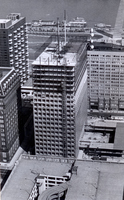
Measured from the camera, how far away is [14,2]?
1747 inches

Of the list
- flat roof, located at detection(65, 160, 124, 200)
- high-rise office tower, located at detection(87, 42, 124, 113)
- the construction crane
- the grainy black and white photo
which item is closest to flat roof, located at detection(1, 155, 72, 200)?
the grainy black and white photo

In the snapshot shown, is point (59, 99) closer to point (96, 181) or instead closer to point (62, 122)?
point (62, 122)

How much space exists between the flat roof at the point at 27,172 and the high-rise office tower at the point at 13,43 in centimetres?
926

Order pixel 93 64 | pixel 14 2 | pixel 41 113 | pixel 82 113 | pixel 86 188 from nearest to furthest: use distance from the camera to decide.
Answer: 1. pixel 86 188
2. pixel 41 113
3. pixel 82 113
4. pixel 93 64
5. pixel 14 2

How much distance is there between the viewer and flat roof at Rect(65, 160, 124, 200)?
59.8 ft

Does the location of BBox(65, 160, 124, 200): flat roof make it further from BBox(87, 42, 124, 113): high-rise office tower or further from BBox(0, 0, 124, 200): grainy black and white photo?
BBox(87, 42, 124, 113): high-rise office tower

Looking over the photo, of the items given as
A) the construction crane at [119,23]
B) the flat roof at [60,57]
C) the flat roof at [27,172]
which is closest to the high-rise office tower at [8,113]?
the flat roof at [27,172]

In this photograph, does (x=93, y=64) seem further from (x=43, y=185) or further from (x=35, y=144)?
(x=43, y=185)

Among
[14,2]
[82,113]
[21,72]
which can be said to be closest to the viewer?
[82,113]

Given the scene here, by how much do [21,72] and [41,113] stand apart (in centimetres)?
961

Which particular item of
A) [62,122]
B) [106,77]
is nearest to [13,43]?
[106,77]

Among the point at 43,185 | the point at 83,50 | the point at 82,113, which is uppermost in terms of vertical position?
the point at 83,50

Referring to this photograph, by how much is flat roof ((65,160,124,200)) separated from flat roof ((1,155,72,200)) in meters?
1.00

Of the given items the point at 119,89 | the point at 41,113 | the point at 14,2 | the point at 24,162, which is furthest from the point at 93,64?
the point at 14,2
